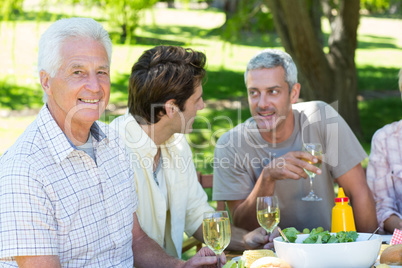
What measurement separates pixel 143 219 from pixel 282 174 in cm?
86

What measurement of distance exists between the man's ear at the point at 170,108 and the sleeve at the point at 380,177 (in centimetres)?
125

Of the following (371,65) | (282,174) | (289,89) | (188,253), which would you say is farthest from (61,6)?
(371,65)

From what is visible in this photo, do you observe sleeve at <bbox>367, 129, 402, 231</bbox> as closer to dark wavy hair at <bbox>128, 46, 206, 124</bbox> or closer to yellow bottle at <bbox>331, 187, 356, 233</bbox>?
yellow bottle at <bbox>331, 187, 356, 233</bbox>

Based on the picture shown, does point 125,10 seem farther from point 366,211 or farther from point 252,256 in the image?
point 252,256

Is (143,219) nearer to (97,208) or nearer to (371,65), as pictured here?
(97,208)

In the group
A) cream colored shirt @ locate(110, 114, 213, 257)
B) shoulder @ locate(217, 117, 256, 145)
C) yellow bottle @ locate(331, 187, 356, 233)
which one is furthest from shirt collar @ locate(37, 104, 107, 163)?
shoulder @ locate(217, 117, 256, 145)

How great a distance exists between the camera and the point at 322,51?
287 inches

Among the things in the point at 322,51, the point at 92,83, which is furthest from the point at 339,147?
the point at 322,51

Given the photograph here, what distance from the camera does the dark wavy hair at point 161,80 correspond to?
10.9 feet

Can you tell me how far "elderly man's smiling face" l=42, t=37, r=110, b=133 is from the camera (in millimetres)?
2395

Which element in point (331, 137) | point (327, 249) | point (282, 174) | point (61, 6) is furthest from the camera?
point (61, 6)

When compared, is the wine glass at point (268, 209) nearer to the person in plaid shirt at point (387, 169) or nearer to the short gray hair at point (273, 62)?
the person in plaid shirt at point (387, 169)

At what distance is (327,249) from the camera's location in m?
2.08

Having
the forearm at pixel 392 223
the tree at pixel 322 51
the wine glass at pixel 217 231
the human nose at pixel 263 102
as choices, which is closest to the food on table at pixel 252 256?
the wine glass at pixel 217 231
